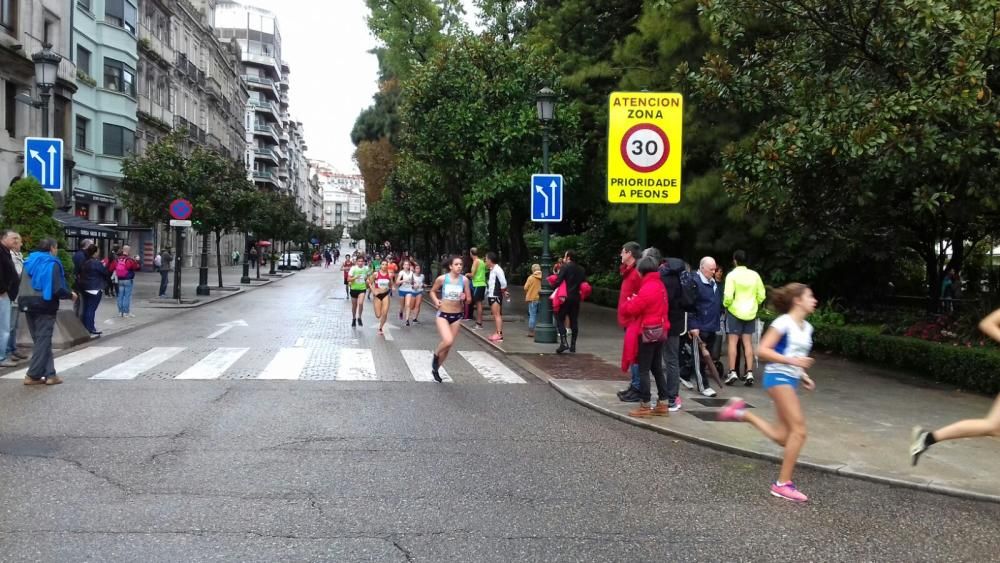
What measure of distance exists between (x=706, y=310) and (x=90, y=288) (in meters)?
11.3

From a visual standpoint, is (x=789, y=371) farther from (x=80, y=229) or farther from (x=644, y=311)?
(x=80, y=229)

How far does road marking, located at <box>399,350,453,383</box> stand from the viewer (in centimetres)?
1122

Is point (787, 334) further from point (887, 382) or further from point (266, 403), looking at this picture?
point (887, 382)

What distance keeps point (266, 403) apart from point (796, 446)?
548cm

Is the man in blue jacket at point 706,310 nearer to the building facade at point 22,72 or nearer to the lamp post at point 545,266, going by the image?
the lamp post at point 545,266

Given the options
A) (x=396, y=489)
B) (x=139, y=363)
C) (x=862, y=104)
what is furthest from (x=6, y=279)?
(x=862, y=104)

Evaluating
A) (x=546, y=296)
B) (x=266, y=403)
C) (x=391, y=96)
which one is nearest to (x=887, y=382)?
(x=546, y=296)

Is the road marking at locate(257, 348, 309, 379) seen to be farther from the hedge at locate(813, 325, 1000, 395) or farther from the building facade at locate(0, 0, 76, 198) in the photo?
the building facade at locate(0, 0, 76, 198)

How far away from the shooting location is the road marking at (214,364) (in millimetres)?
10844

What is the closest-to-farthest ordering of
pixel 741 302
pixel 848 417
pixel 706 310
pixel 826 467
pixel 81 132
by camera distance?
pixel 826 467 → pixel 848 417 → pixel 706 310 → pixel 741 302 → pixel 81 132

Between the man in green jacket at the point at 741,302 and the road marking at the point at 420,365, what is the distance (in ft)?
12.2

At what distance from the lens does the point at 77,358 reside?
12.5m

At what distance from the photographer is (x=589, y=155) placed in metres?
22.3

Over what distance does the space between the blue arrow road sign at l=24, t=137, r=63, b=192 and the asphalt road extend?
597cm
